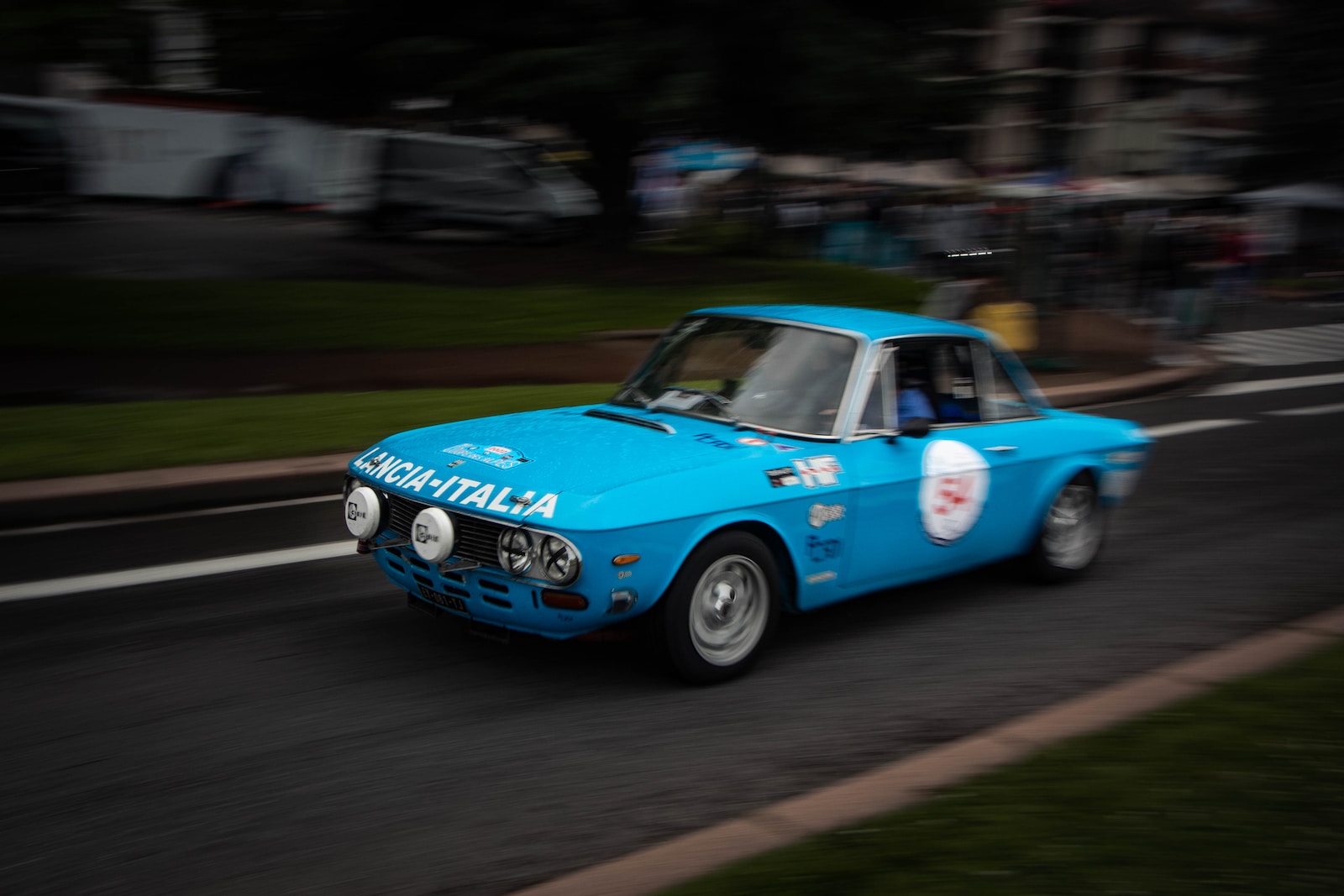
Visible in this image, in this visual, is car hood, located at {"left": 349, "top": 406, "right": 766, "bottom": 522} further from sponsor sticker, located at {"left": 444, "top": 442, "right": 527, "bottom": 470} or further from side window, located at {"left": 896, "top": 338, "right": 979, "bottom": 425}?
side window, located at {"left": 896, "top": 338, "right": 979, "bottom": 425}

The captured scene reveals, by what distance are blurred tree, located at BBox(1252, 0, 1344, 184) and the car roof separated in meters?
2.77

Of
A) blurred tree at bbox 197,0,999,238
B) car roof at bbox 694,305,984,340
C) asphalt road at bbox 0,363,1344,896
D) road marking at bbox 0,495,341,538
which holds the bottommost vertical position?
asphalt road at bbox 0,363,1344,896

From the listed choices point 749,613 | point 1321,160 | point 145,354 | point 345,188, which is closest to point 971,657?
point 749,613

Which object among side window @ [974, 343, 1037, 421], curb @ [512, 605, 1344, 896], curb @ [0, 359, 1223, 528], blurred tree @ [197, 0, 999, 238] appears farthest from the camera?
blurred tree @ [197, 0, 999, 238]

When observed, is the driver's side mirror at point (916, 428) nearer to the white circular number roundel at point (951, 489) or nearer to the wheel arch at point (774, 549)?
the white circular number roundel at point (951, 489)

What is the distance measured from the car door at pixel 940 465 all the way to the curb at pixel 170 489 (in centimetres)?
437

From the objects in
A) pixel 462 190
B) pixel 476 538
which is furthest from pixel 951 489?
pixel 462 190

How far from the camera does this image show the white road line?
6.45m

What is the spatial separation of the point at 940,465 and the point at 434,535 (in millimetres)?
2431

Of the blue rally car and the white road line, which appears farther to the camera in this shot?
the white road line

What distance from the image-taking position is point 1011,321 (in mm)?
16156

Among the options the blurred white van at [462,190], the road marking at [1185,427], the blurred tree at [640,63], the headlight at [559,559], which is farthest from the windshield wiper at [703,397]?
the blurred white van at [462,190]

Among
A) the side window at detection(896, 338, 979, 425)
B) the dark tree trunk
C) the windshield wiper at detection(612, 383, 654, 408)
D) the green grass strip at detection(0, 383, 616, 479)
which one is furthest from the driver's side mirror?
the dark tree trunk

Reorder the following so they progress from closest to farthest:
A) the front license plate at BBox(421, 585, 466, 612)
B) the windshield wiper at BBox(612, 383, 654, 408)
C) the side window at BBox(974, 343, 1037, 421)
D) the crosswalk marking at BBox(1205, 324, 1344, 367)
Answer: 1. the front license plate at BBox(421, 585, 466, 612)
2. the windshield wiper at BBox(612, 383, 654, 408)
3. the side window at BBox(974, 343, 1037, 421)
4. the crosswalk marking at BBox(1205, 324, 1344, 367)
